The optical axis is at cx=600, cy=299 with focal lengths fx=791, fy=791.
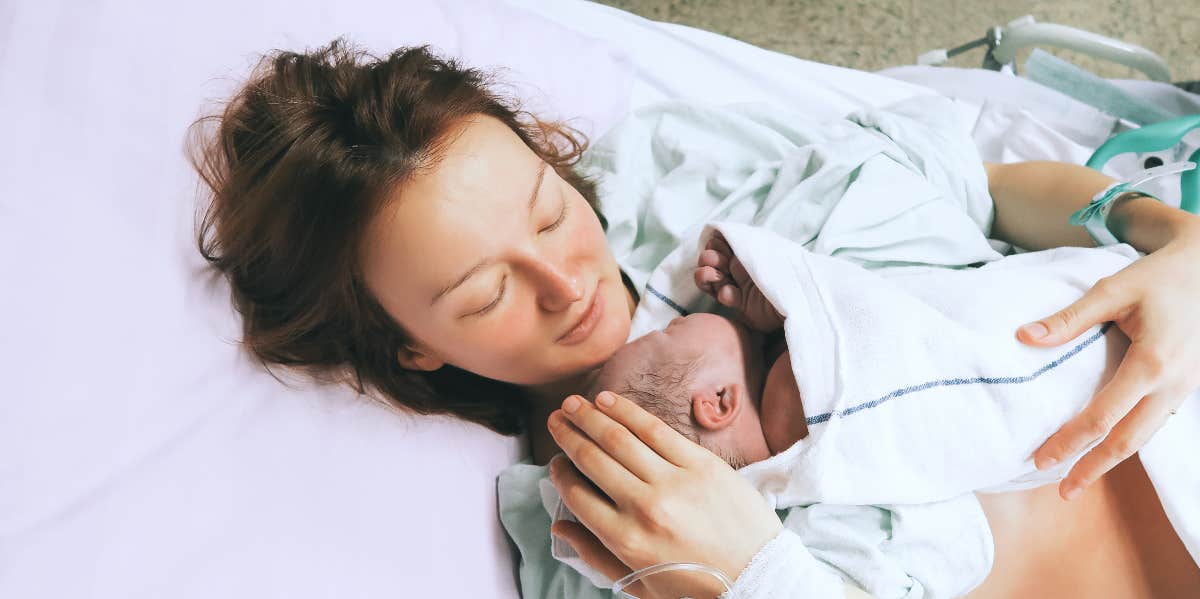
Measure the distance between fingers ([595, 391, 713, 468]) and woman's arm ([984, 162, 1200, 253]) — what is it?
706 mm

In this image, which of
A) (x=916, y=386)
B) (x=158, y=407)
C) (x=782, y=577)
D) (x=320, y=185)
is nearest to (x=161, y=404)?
(x=158, y=407)

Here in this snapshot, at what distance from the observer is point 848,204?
1139 mm

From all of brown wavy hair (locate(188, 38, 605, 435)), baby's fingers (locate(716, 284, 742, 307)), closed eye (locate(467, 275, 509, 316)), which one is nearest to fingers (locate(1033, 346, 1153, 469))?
baby's fingers (locate(716, 284, 742, 307))

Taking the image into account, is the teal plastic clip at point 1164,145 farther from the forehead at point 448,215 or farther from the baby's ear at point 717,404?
the forehead at point 448,215

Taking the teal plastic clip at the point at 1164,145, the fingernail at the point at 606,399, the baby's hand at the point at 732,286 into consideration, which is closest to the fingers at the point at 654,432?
the fingernail at the point at 606,399

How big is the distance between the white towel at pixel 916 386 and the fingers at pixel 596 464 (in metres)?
0.16

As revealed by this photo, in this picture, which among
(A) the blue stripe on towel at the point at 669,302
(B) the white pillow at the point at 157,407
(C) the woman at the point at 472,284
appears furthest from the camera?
(A) the blue stripe on towel at the point at 669,302

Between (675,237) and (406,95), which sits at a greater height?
(406,95)

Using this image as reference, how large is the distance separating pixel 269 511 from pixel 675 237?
0.69 m

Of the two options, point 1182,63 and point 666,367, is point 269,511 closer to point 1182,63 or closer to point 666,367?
point 666,367

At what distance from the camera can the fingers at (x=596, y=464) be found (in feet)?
2.75

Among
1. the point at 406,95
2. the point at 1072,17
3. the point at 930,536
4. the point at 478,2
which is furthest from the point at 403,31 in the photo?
the point at 1072,17

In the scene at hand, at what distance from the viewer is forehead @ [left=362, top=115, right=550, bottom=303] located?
2.89 feet

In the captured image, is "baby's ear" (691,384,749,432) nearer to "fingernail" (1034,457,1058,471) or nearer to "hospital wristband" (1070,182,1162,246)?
"fingernail" (1034,457,1058,471)
